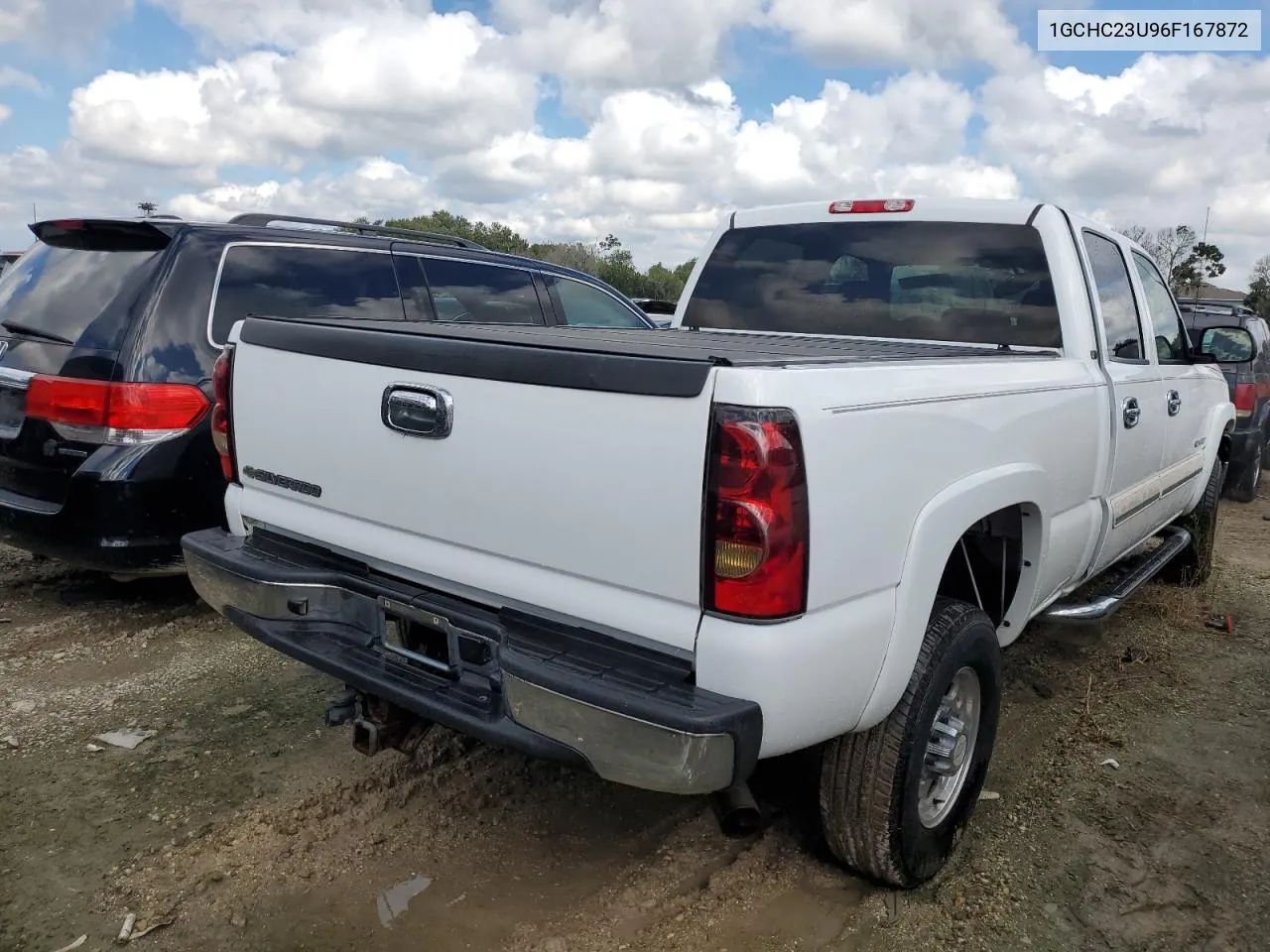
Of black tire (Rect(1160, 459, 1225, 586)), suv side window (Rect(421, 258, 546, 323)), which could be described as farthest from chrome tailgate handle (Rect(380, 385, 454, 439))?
black tire (Rect(1160, 459, 1225, 586))

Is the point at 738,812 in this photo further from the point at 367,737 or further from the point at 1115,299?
the point at 1115,299

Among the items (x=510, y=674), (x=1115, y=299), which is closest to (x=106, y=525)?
(x=510, y=674)

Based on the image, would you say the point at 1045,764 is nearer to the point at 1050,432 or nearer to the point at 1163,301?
the point at 1050,432

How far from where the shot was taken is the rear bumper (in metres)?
2.01

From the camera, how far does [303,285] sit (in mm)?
4855

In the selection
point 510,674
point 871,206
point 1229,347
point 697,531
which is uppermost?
point 871,206

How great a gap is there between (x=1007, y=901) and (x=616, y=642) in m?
1.49

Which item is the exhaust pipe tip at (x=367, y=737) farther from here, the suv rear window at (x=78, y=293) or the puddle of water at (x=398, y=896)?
the suv rear window at (x=78, y=293)

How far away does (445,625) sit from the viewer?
2.44 m

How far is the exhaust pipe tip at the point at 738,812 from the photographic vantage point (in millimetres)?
2438

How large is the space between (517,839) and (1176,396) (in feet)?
11.9

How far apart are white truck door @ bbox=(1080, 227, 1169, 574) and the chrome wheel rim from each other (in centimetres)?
126

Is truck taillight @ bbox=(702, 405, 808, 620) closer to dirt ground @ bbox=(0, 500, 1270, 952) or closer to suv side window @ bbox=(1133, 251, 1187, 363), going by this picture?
dirt ground @ bbox=(0, 500, 1270, 952)

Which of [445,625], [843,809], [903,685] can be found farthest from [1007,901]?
[445,625]
